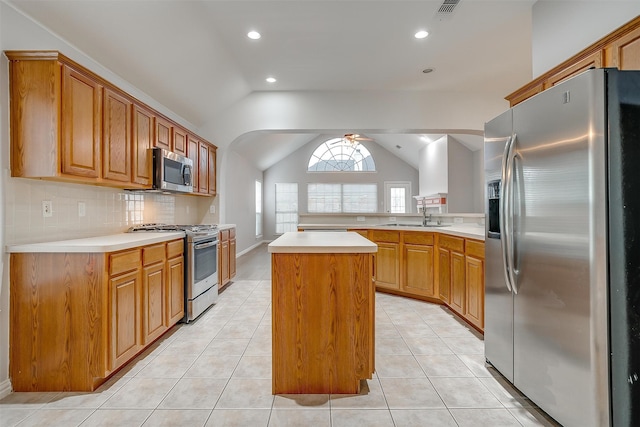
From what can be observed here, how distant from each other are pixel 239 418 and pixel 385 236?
9.08ft

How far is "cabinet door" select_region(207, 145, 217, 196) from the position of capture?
4.46 m

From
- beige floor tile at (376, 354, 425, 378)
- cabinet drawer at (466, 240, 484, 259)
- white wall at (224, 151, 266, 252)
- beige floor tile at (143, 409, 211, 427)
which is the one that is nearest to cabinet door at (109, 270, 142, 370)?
beige floor tile at (143, 409, 211, 427)

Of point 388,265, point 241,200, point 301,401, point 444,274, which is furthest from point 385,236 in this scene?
point 241,200

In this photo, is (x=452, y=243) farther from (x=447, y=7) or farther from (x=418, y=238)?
(x=447, y=7)

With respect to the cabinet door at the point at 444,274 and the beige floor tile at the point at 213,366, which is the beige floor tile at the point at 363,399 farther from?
the cabinet door at the point at 444,274

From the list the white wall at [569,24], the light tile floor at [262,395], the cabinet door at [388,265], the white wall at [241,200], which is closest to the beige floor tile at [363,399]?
the light tile floor at [262,395]

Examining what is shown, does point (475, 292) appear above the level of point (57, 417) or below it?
above

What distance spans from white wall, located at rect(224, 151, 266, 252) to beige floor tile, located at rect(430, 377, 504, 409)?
15.7 feet

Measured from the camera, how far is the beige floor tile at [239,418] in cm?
159

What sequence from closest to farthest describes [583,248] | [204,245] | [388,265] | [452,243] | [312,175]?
[583,248] → [452,243] → [204,245] → [388,265] → [312,175]

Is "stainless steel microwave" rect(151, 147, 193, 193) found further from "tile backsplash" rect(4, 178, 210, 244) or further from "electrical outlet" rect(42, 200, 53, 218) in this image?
"electrical outlet" rect(42, 200, 53, 218)

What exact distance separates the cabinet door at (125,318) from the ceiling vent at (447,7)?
3261mm

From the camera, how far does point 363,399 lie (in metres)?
1.79

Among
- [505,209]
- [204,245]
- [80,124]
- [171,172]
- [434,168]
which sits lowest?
[204,245]
